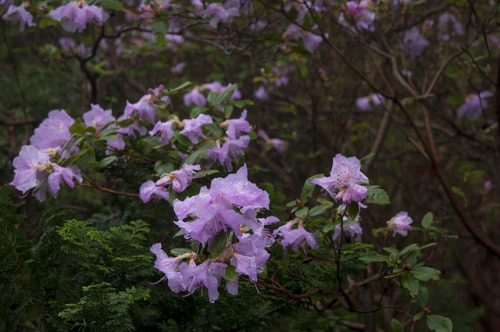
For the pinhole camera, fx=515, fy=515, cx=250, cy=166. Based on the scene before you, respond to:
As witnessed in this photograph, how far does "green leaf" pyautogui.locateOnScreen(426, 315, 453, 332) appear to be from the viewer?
1.55 metres

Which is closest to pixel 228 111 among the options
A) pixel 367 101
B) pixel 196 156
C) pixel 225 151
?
pixel 225 151

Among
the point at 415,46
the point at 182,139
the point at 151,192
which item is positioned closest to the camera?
the point at 151,192

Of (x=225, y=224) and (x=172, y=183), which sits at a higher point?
(x=225, y=224)

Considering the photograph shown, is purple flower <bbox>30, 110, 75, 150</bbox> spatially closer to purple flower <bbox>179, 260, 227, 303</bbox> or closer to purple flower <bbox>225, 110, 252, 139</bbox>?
purple flower <bbox>225, 110, 252, 139</bbox>

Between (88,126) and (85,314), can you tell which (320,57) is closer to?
(88,126)

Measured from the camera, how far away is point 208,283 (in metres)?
1.24

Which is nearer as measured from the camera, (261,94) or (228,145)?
(228,145)

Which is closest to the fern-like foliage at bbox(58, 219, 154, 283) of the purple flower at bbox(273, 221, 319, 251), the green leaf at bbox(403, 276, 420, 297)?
the purple flower at bbox(273, 221, 319, 251)

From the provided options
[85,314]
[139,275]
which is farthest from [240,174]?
[139,275]

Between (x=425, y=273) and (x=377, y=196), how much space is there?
0.40 m

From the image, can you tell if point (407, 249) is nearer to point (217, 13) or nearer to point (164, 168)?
point (164, 168)

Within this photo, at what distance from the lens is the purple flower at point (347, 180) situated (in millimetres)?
1339

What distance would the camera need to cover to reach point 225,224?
1195mm

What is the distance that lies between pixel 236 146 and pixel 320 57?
1.79 metres
